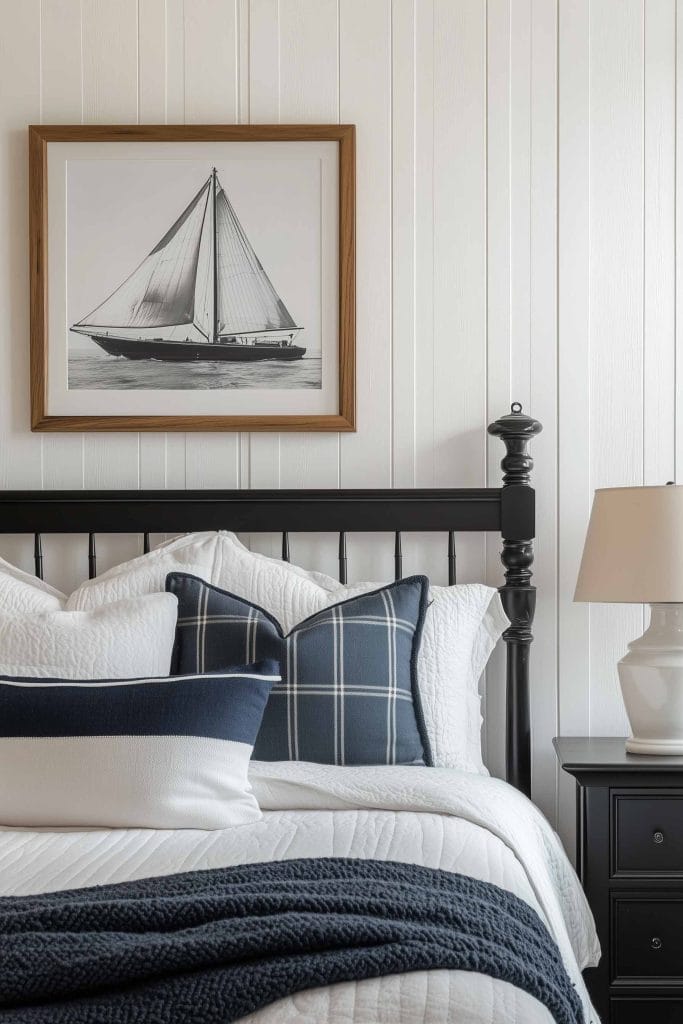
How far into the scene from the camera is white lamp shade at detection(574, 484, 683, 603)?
6.36 feet

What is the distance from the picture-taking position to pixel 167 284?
2328 millimetres

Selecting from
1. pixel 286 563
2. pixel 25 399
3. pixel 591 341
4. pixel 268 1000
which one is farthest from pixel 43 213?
pixel 268 1000

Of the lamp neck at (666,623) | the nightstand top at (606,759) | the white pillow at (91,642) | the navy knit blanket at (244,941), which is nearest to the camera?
the navy knit blanket at (244,941)

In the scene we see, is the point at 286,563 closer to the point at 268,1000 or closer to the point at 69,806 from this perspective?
the point at 69,806

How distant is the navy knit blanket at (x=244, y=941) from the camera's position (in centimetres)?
86

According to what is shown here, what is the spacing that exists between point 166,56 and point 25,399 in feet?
2.87

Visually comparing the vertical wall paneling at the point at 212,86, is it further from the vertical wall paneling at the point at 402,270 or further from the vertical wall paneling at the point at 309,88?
the vertical wall paneling at the point at 402,270

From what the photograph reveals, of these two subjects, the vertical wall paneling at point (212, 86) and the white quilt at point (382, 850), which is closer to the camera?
the white quilt at point (382, 850)

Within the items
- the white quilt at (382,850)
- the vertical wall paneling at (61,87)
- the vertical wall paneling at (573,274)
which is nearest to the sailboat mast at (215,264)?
the vertical wall paneling at (61,87)

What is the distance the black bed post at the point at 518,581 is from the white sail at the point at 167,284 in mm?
787

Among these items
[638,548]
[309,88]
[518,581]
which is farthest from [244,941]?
[309,88]

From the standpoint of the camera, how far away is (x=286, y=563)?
217 cm

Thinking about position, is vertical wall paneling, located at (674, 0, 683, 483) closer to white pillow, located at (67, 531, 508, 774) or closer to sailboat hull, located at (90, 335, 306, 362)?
white pillow, located at (67, 531, 508, 774)

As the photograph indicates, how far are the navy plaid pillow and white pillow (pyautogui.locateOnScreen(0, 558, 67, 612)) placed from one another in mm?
270
